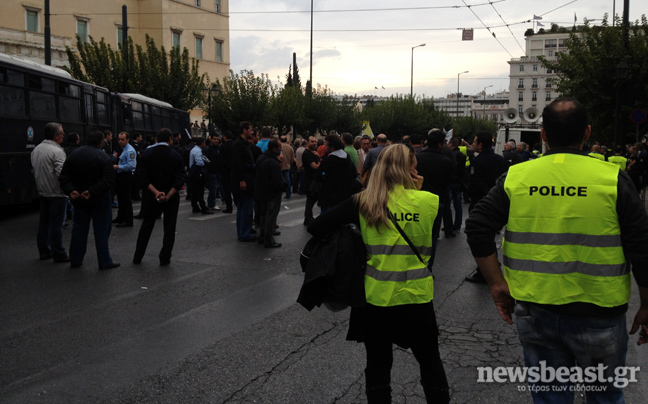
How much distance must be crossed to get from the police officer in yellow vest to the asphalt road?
4.96ft

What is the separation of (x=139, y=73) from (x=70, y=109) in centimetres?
1908

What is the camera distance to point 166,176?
8.72 meters

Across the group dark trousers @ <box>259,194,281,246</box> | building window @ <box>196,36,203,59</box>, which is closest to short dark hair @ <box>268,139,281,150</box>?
dark trousers @ <box>259,194,281,246</box>

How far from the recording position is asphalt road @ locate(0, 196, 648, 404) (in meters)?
4.21

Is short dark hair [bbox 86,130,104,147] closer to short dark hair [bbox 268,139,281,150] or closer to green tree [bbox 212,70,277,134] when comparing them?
short dark hair [bbox 268,139,281,150]

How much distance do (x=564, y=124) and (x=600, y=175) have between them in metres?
0.28

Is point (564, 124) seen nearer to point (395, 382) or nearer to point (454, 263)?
point (395, 382)

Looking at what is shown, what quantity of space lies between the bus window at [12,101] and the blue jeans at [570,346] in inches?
502

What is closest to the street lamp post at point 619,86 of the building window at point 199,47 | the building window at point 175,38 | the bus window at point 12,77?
the bus window at point 12,77

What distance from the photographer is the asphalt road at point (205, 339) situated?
4215mm

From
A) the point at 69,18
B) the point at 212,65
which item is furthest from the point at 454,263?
the point at 212,65

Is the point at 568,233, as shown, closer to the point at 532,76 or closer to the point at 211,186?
the point at 211,186

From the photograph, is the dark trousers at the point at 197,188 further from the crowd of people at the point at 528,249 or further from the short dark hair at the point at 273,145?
the crowd of people at the point at 528,249

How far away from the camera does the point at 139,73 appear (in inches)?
1348
